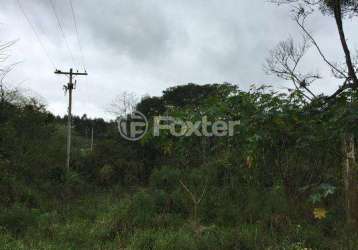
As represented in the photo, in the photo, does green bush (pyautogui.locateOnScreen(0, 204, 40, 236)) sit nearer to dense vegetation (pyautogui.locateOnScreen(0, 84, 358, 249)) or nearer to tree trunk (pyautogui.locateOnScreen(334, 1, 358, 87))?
dense vegetation (pyautogui.locateOnScreen(0, 84, 358, 249))

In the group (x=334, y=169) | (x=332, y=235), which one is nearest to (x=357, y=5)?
(x=334, y=169)

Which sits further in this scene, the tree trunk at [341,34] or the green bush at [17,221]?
the tree trunk at [341,34]

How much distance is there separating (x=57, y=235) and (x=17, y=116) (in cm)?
1036

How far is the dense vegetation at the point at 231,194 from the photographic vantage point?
3139mm

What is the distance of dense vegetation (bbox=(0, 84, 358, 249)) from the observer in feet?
10.3

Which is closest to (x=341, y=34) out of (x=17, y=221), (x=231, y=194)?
(x=231, y=194)

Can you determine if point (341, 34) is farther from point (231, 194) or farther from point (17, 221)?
point (17, 221)

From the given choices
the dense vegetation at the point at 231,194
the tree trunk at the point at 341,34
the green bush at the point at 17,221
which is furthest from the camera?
the tree trunk at the point at 341,34

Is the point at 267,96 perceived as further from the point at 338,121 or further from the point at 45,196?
the point at 45,196

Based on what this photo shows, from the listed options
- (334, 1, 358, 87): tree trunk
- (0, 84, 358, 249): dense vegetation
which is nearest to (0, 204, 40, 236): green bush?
(0, 84, 358, 249): dense vegetation

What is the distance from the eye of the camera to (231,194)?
7.92 meters

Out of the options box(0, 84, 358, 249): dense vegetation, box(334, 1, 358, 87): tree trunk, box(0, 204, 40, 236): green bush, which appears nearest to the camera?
box(0, 84, 358, 249): dense vegetation

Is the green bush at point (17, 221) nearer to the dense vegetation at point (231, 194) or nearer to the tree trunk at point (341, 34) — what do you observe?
the dense vegetation at point (231, 194)

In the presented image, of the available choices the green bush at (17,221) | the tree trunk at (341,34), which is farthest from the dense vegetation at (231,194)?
the tree trunk at (341,34)
